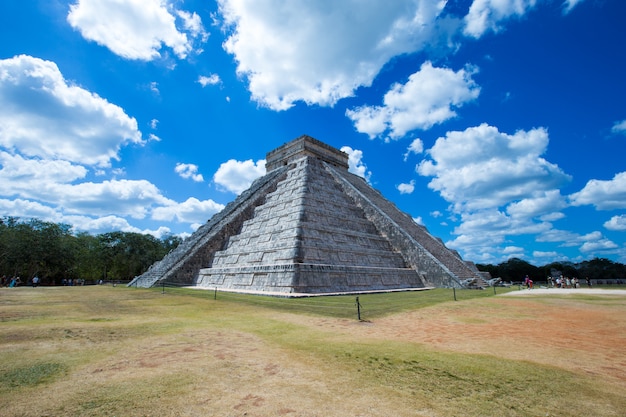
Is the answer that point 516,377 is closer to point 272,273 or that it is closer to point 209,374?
point 209,374

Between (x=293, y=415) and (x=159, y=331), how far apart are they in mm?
4213

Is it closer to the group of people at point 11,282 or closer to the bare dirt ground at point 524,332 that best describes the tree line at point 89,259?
the group of people at point 11,282

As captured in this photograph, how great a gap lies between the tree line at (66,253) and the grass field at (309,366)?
103 ft

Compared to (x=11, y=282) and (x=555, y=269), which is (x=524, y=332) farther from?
(x=555, y=269)

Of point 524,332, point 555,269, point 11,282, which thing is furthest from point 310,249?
point 555,269

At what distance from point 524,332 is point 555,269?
49474 millimetres

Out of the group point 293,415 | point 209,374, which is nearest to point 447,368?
point 293,415

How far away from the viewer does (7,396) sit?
2.83 metres

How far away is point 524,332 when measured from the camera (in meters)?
5.91

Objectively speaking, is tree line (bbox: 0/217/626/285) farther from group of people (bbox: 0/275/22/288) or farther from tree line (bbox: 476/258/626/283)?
group of people (bbox: 0/275/22/288)

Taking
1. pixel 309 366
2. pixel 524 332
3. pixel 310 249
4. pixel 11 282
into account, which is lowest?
pixel 309 366

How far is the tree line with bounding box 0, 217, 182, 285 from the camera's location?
3044 centimetres

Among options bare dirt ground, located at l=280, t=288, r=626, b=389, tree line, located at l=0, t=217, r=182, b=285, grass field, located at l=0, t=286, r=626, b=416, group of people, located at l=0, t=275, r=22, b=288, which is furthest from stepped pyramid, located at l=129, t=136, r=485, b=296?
tree line, located at l=0, t=217, r=182, b=285

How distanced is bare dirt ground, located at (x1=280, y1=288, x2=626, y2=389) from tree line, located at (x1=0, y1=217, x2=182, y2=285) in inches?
1443
